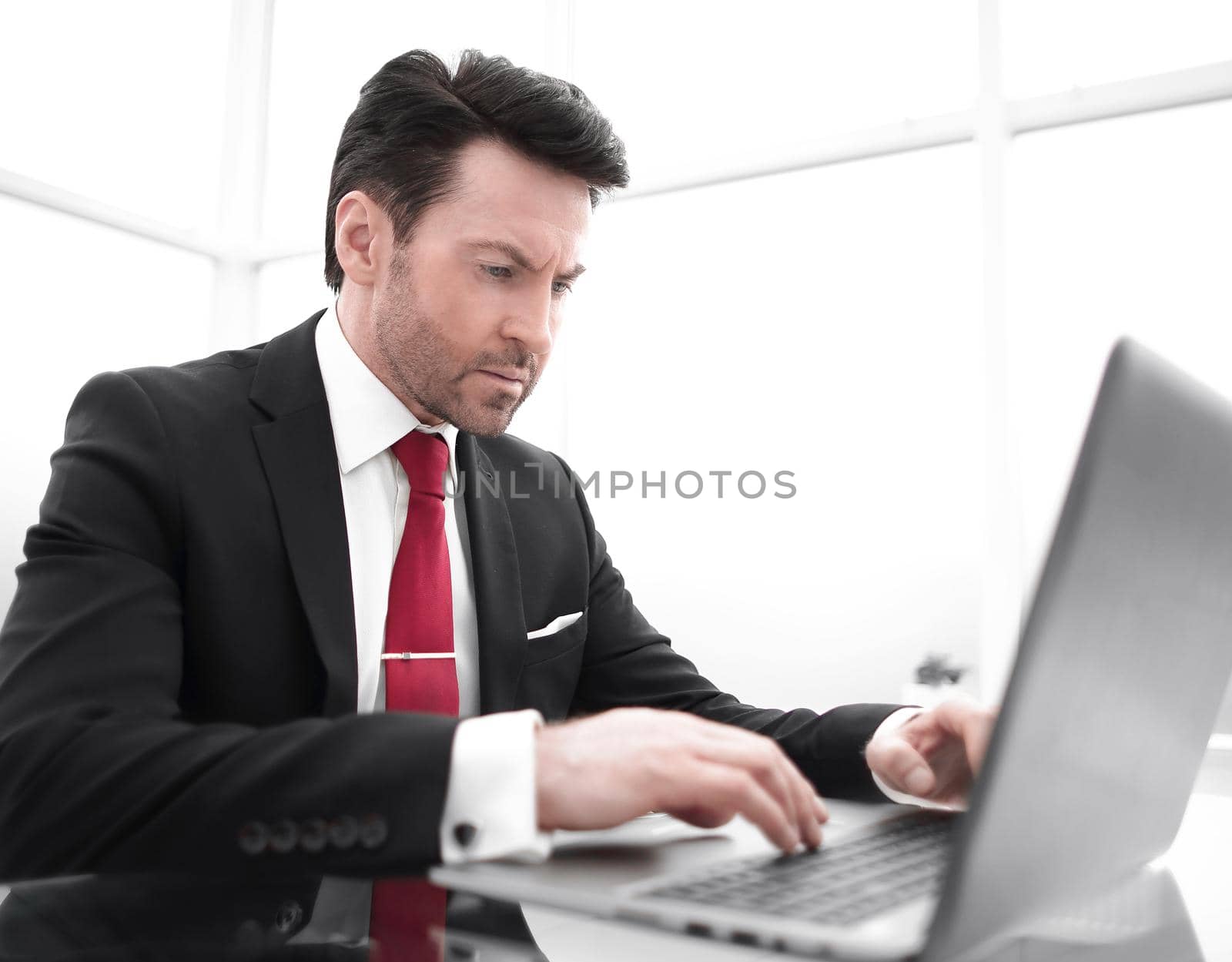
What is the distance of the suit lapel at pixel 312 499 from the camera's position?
1.21 meters

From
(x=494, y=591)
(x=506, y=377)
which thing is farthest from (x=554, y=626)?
(x=506, y=377)

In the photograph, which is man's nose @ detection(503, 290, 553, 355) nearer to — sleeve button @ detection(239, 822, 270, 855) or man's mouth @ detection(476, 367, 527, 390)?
man's mouth @ detection(476, 367, 527, 390)

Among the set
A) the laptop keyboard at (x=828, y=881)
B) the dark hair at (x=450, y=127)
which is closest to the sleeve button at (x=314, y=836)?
the laptop keyboard at (x=828, y=881)

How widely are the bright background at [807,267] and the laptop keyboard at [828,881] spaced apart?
6.46ft

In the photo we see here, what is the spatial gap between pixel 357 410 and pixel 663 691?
0.62 metres

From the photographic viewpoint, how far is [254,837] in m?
0.75

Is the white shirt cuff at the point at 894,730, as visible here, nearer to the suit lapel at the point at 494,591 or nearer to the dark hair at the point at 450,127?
the suit lapel at the point at 494,591

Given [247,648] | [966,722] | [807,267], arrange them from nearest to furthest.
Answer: [966,722]
[247,648]
[807,267]

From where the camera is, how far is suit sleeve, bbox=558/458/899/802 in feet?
3.88

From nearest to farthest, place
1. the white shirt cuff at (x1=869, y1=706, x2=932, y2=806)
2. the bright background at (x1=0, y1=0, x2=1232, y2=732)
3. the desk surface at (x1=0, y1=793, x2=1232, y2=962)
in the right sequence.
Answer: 1. the desk surface at (x1=0, y1=793, x2=1232, y2=962)
2. the white shirt cuff at (x1=869, y1=706, x2=932, y2=806)
3. the bright background at (x1=0, y1=0, x2=1232, y2=732)

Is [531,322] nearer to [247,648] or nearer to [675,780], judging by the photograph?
[247,648]

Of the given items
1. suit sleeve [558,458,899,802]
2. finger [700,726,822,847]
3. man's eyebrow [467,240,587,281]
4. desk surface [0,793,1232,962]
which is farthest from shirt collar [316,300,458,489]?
finger [700,726,822,847]

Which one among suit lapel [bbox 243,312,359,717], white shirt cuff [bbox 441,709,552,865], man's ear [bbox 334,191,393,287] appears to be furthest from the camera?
man's ear [bbox 334,191,393,287]

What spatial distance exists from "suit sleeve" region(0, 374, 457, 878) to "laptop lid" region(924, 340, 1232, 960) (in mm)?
385
